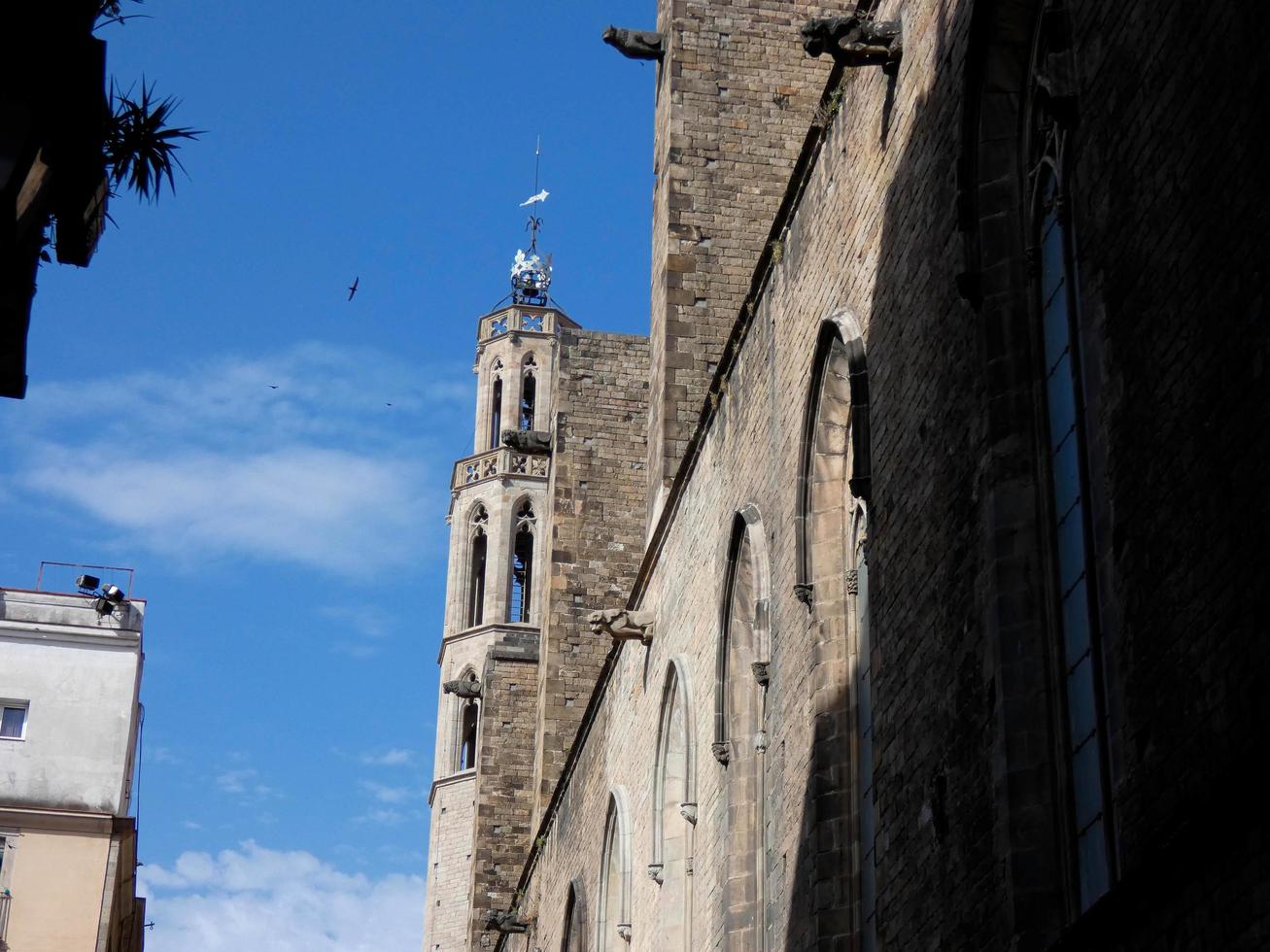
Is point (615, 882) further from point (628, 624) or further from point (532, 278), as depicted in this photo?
point (532, 278)

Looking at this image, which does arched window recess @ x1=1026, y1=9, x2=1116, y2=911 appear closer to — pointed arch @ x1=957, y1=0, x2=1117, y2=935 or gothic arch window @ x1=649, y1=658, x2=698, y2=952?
pointed arch @ x1=957, y1=0, x2=1117, y2=935

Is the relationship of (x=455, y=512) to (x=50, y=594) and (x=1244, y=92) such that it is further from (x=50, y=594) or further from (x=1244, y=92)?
(x=1244, y=92)

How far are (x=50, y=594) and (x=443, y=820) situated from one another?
1132 inches

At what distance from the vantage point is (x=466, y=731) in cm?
6284

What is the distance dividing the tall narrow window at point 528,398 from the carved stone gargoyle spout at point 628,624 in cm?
4596

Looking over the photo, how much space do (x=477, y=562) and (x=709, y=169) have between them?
42.0m

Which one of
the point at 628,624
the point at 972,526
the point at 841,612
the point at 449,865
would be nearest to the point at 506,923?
the point at 628,624

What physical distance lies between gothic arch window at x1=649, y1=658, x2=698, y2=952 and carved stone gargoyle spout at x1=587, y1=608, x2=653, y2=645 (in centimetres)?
82

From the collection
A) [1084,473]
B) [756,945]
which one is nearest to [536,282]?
[756,945]

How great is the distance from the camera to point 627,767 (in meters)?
20.6

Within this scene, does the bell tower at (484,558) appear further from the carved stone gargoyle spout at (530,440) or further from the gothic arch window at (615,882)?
the gothic arch window at (615,882)

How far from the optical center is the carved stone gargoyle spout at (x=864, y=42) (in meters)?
12.2

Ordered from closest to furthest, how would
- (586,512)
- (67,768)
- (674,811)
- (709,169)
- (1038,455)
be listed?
(1038,455)
(674,811)
(709,169)
(586,512)
(67,768)

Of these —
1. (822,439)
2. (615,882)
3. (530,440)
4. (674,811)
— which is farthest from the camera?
(530,440)
